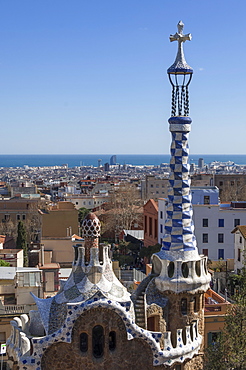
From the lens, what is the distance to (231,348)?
1173cm

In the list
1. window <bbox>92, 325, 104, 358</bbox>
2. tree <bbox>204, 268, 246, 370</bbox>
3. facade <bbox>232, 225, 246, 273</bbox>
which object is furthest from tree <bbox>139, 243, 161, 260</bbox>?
window <bbox>92, 325, 104, 358</bbox>

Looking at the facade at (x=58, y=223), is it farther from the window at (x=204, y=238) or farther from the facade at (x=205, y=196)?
the window at (x=204, y=238)

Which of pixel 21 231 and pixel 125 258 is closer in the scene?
pixel 21 231

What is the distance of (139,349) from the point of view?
1084 cm

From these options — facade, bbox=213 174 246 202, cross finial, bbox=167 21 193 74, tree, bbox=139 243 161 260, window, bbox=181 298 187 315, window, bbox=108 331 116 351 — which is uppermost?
cross finial, bbox=167 21 193 74

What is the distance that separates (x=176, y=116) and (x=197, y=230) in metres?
25.0

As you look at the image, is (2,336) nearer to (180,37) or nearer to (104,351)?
(104,351)

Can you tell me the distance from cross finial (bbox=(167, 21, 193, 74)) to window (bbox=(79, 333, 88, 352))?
5790mm

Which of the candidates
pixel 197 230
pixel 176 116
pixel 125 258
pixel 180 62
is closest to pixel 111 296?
pixel 176 116

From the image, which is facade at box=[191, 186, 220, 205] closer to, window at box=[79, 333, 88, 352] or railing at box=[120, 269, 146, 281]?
railing at box=[120, 269, 146, 281]

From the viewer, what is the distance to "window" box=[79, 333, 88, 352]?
10586mm

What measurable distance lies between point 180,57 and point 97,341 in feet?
20.3

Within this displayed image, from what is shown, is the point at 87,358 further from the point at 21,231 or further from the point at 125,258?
the point at 125,258

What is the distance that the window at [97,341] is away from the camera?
1062 cm
